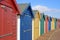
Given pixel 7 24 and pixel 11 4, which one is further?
pixel 11 4

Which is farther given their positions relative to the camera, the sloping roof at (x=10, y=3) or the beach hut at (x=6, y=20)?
the sloping roof at (x=10, y=3)

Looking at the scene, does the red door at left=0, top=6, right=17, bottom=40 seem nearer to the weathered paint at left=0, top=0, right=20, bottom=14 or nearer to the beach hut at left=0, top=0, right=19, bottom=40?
the beach hut at left=0, top=0, right=19, bottom=40

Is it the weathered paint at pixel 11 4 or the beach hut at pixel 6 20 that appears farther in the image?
the weathered paint at pixel 11 4

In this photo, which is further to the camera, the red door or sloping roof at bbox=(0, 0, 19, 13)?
sloping roof at bbox=(0, 0, 19, 13)

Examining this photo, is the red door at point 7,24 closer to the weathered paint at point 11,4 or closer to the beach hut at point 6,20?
the beach hut at point 6,20

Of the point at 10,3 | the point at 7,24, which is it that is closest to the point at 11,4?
the point at 10,3

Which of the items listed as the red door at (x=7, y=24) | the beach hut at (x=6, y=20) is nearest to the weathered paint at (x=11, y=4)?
the beach hut at (x=6, y=20)

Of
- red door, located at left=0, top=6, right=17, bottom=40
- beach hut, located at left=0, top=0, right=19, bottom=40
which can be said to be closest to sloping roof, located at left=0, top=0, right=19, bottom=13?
beach hut, located at left=0, top=0, right=19, bottom=40

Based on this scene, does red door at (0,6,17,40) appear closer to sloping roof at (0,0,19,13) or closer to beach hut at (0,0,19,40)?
beach hut at (0,0,19,40)

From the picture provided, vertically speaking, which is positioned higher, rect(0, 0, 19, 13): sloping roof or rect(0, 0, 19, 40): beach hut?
rect(0, 0, 19, 13): sloping roof

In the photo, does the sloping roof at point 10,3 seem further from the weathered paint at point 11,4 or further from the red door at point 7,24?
the red door at point 7,24

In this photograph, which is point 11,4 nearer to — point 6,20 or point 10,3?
point 10,3

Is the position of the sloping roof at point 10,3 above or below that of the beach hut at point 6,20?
above

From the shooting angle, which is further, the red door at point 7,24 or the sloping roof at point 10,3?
the sloping roof at point 10,3
